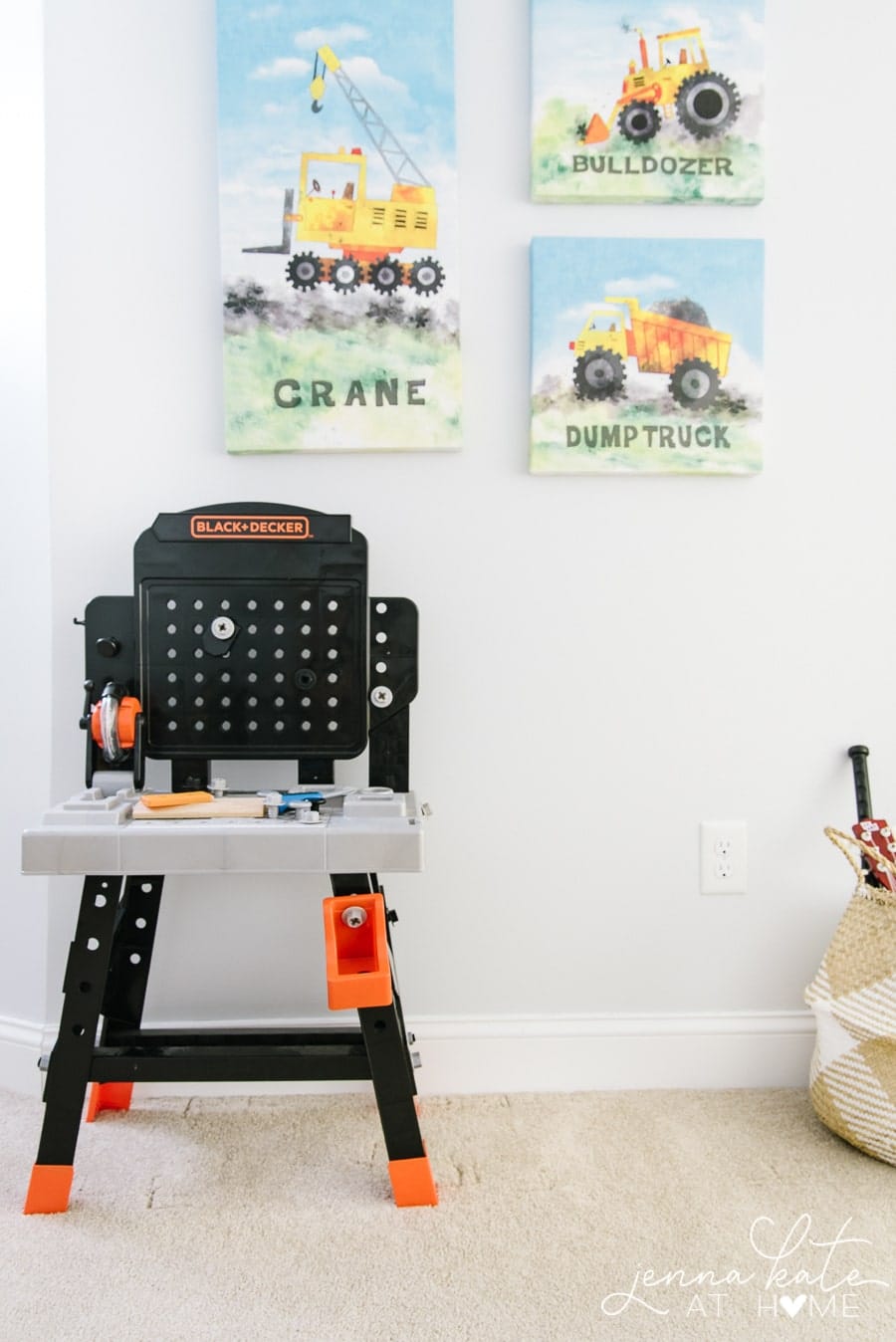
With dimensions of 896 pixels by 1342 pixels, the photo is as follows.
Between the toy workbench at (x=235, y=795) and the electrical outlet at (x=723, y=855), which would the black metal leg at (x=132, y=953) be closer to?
the toy workbench at (x=235, y=795)

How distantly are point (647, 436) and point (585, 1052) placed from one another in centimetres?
98

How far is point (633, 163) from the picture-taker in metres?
1.55

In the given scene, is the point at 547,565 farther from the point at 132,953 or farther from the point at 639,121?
the point at 132,953

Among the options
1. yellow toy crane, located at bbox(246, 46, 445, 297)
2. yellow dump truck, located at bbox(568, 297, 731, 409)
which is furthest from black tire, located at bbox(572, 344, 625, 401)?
yellow toy crane, located at bbox(246, 46, 445, 297)

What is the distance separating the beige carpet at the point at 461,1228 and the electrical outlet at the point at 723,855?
33cm

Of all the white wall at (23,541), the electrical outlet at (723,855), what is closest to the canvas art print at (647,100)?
the white wall at (23,541)

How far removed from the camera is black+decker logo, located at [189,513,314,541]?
1412mm

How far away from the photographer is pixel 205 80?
1535mm

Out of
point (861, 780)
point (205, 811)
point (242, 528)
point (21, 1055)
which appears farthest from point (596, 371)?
point (21, 1055)

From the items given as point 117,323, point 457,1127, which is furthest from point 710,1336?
point 117,323

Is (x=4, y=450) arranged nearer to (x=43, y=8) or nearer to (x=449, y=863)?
(x=43, y=8)

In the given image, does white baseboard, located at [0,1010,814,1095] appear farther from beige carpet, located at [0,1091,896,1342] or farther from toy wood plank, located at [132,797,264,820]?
toy wood plank, located at [132,797,264,820]

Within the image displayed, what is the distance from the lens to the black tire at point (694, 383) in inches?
61.6

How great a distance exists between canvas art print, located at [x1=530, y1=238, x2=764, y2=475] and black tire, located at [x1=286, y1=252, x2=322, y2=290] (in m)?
0.33
